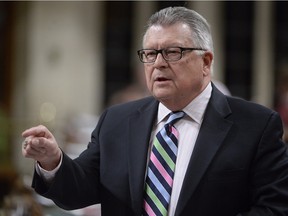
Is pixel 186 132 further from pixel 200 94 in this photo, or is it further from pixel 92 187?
pixel 92 187

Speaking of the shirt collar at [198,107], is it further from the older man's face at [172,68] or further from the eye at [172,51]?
the eye at [172,51]

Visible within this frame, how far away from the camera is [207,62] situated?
283 centimetres

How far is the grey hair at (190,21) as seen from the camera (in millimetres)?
2730

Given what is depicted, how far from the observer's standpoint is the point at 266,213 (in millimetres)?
2615

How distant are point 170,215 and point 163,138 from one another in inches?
11.7

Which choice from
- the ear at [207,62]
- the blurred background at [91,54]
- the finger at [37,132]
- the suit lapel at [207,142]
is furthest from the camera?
the blurred background at [91,54]

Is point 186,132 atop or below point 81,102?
atop

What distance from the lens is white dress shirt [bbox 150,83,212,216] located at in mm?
2748

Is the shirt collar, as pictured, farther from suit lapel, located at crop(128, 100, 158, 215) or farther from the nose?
the nose

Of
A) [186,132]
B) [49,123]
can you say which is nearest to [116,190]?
[186,132]

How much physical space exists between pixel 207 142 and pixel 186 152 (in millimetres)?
97

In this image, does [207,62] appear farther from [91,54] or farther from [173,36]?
[91,54]

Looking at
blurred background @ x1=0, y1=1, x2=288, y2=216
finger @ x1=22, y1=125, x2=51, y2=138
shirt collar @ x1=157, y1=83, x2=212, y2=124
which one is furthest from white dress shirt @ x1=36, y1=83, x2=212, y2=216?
blurred background @ x1=0, y1=1, x2=288, y2=216

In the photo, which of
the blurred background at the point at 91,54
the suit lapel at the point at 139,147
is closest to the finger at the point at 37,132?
the suit lapel at the point at 139,147
